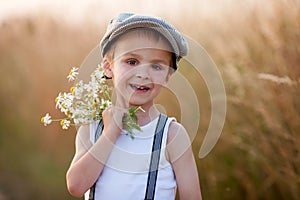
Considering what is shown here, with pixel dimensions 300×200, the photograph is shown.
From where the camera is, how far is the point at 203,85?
151 inches

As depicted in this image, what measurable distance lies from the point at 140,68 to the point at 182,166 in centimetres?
36

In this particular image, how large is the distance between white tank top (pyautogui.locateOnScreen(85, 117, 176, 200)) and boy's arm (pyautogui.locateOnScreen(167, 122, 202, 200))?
2cm

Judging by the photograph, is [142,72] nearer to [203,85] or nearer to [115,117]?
[115,117]

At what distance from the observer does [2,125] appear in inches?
187

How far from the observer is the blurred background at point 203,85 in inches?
134

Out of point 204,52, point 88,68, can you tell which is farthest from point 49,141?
point 88,68

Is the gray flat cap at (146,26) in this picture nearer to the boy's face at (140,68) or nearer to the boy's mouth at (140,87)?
the boy's face at (140,68)

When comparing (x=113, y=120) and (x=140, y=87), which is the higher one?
(x=140, y=87)

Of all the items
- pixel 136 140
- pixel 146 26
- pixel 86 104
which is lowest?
pixel 136 140

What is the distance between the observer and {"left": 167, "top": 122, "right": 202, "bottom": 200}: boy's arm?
82.3 inches

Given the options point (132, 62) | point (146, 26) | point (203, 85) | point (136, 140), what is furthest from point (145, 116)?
point (203, 85)

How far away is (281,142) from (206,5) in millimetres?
1095

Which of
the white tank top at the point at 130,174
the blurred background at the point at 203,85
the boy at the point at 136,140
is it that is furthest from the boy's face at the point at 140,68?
the blurred background at the point at 203,85

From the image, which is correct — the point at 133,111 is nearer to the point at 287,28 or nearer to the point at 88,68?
the point at 88,68
